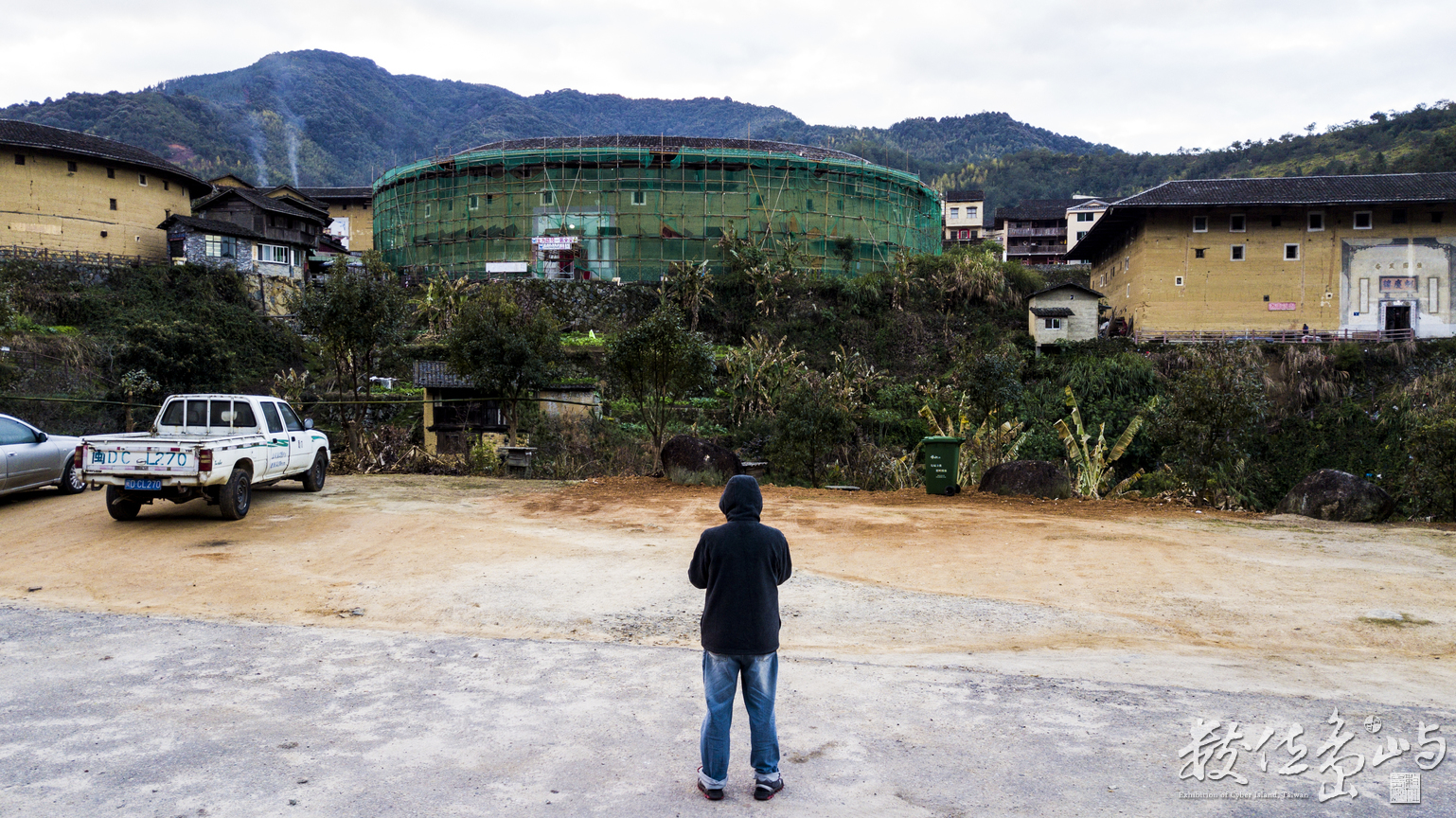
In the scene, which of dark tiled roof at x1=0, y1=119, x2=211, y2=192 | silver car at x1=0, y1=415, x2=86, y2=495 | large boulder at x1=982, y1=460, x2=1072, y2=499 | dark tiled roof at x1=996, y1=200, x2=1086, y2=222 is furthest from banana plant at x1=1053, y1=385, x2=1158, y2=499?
dark tiled roof at x1=996, y1=200, x2=1086, y2=222

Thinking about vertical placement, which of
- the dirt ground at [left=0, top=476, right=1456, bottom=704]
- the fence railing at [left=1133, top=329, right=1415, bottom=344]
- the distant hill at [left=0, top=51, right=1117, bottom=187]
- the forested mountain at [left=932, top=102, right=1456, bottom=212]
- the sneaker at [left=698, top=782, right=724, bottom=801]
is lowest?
A: the dirt ground at [left=0, top=476, right=1456, bottom=704]

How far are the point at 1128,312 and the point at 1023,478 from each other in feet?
108

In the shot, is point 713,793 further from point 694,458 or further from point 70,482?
point 70,482

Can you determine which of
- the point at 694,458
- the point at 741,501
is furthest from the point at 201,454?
the point at 741,501

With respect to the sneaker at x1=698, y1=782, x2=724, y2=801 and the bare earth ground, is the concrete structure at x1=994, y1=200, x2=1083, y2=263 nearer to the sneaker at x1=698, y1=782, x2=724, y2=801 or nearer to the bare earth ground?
the bare earth ground

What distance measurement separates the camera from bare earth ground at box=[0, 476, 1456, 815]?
6.46 m

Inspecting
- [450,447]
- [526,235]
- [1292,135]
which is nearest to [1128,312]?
[526,235]

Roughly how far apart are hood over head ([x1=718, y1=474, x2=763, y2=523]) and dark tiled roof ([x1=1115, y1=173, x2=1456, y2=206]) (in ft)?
138

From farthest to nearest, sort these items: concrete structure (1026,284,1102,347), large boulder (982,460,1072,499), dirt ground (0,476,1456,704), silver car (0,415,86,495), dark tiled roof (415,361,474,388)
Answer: concrete structure (1026,284,1102,347) < dark tiled roof (415,361,474,388) < large boulder (982,460,1072,499) < silver car (0,415,86,495) < dirt ground (0,476,1456,704)

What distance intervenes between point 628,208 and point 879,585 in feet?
122

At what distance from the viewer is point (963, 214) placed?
90.8 meters

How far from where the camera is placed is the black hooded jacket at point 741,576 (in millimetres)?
4254

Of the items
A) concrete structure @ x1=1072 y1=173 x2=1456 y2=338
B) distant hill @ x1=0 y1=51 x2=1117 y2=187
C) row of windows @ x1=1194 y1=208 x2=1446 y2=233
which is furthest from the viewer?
distant hill @ x1=0 y1=51 x2=1117 y2=187

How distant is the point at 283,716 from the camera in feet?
17.2
